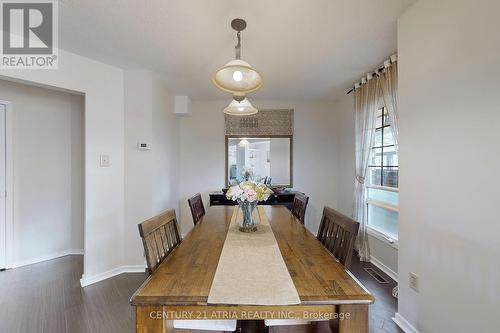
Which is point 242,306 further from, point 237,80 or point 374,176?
point 374,176

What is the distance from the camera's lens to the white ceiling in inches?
66.2

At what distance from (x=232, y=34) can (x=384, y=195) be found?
2.58 meters

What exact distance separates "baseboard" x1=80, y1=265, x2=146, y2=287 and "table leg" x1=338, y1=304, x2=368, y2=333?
103 inches

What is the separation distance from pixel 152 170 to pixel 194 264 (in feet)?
6.53

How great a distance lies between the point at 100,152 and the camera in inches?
104

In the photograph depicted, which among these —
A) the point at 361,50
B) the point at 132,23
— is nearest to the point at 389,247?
the point at 361,50

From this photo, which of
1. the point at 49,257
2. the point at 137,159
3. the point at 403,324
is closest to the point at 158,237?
the point at 137,159

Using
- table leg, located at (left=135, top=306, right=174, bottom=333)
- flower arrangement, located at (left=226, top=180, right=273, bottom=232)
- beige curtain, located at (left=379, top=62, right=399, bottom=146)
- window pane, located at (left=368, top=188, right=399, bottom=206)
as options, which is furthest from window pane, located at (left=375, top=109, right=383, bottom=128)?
table leg, located at (left=135, top=306, right=174, bottom=333)

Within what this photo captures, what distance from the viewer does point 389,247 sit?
269cm

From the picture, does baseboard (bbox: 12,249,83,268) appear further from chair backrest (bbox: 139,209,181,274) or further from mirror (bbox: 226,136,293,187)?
chair backrest (bbox: 139,209,181,274)

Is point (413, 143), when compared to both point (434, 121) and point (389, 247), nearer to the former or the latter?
point (434, 121)

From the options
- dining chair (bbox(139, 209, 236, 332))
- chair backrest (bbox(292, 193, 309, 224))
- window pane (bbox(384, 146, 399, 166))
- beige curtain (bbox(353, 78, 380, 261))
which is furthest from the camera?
beige curtain (bbox(353, 78, 380, 261))

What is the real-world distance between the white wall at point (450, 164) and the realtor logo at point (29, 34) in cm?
271

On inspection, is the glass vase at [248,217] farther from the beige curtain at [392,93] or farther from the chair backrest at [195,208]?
the beige curtain at [392,93]
